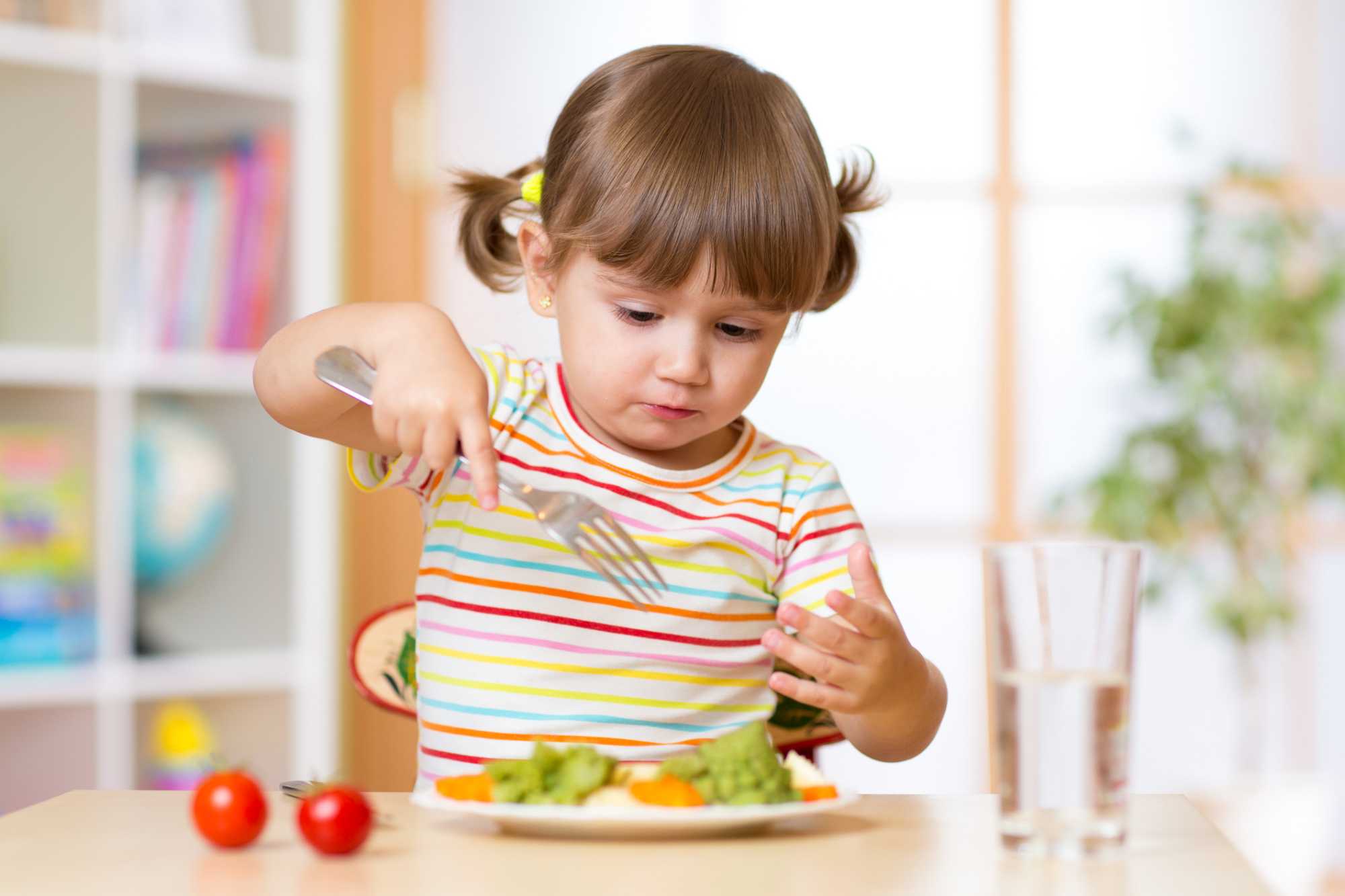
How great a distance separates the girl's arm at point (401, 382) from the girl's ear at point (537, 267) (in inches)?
7.8

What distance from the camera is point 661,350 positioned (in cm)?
98

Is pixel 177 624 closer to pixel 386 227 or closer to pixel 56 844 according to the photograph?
pixel 386 227

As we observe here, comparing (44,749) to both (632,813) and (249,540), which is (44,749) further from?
(632,813)

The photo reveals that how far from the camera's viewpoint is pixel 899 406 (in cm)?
340

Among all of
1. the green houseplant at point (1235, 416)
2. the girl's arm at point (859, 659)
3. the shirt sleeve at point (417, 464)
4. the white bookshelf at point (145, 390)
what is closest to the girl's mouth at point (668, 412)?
the shirt sleeve at point (417, 464)

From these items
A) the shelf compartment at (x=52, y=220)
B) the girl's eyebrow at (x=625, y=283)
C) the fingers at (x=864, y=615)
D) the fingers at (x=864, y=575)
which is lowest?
the fingers at (x=864, y=615)

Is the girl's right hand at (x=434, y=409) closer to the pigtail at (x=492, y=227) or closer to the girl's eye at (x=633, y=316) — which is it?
the girl's eye at (x=633, y=316)

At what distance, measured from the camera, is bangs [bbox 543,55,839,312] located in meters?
0.97

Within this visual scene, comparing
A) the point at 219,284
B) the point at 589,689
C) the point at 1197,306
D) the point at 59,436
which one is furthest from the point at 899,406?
the point at 589,689

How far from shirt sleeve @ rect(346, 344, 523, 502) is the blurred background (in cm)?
140

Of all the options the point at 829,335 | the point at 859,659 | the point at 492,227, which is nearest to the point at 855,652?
the point at 859,659

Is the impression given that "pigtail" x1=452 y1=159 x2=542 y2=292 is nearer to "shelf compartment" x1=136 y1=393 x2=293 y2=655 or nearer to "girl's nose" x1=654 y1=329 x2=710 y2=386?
"girl's nose" x1=654 y1=329 x2=710 y2=386

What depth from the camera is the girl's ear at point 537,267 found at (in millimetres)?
1096

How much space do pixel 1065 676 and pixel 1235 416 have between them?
2.73 meters
